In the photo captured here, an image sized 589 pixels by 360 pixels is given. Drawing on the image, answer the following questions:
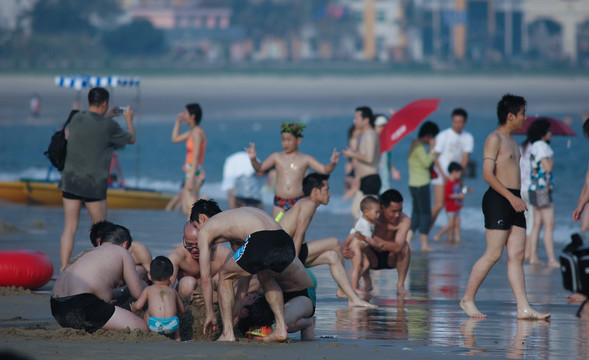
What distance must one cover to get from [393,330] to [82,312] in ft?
7.77

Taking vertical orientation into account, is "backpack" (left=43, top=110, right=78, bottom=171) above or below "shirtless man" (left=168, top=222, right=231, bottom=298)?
above

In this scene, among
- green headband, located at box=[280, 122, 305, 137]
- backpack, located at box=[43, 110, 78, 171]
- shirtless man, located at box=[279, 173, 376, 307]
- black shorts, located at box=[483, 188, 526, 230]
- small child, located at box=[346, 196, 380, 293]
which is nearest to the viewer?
black shorts, located at box=[483, 188, 526, 230]

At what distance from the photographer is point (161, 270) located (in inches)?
285

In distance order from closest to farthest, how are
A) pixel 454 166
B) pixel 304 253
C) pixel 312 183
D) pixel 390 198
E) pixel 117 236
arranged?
pixel 117 236
pixel 312 183
pixel 304 253
pixel 390 198
pixel 454 166

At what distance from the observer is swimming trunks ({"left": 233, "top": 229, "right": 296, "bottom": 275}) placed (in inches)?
274

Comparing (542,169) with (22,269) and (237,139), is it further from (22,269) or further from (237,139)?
(237,139)

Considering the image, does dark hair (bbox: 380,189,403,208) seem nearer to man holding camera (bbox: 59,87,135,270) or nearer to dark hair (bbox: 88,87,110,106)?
man holding camera (bbox: 59,87,135,270)

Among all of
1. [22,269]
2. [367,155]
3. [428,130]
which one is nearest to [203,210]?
[22,269]

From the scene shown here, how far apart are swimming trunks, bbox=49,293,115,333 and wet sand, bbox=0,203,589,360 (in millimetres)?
119

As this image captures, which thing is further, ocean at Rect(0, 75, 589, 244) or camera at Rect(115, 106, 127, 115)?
ocean at Rect(0, 75, 589, 244)

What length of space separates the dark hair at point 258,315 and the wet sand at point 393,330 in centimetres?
22

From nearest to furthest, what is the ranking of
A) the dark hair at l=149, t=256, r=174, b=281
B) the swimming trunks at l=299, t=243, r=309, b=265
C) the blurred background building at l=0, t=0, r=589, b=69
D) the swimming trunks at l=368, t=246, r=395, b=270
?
the dark hair at l=149, t=256, r=174, b=281 → the swimming trunks at l=299, t=243, r=309, b=265 → the swimming trunks at l=368, t=246, r=395, b=270 → the blurred background building at l=0, t=0, r=589, b=69

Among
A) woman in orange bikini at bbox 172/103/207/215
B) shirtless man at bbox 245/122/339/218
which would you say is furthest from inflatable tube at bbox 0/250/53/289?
woman in orange bikini at bbox 172/103/207/215

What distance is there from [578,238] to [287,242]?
2.36 m
